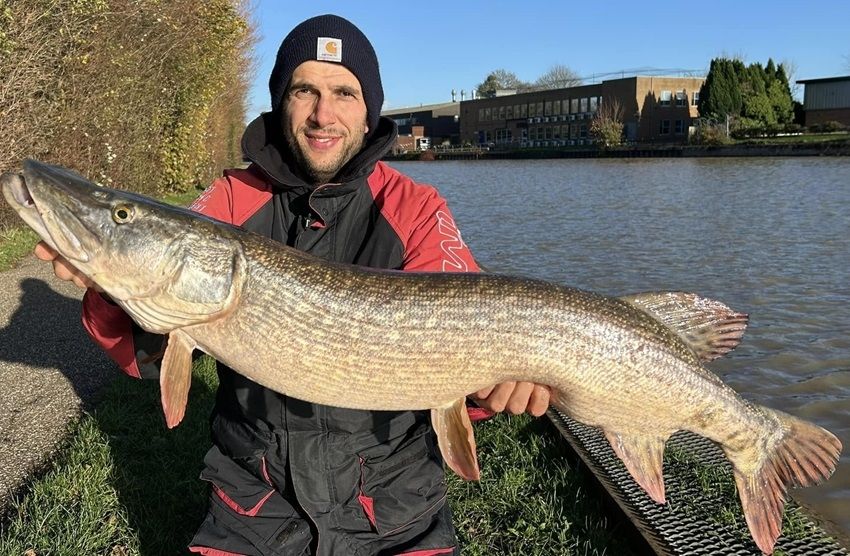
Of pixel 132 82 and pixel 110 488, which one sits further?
pixel 132 82

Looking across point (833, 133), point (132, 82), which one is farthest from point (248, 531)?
point (833, 133)

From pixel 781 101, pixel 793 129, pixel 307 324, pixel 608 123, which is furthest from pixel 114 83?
pixel 781 101

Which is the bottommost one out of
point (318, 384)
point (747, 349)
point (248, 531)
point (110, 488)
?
point (747, 349)

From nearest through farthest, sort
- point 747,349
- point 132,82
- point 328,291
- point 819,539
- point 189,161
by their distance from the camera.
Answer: point 328,291 < point 819,539 < point 747,349 < point 132,82 < point 189,161

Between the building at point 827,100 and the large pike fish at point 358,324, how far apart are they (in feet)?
202

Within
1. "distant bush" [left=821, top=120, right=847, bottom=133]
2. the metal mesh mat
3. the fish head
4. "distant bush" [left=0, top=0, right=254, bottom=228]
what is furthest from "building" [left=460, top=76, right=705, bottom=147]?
the fish head

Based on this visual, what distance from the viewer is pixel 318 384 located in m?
2.43

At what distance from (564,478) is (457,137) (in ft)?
335

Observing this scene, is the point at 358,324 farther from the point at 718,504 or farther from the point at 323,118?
the point at 718,504

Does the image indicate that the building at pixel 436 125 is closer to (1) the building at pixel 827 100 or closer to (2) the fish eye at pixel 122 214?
(1) the building at pixel 827 100

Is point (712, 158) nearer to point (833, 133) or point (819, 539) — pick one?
point (833, 133)

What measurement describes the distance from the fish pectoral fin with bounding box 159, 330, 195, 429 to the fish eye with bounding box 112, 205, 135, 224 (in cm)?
42

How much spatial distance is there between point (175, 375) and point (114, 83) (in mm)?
9898

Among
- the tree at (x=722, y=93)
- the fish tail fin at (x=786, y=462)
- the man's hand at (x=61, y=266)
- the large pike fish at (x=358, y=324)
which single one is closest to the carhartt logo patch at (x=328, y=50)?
the large pike fish at (x=358, y=324)
